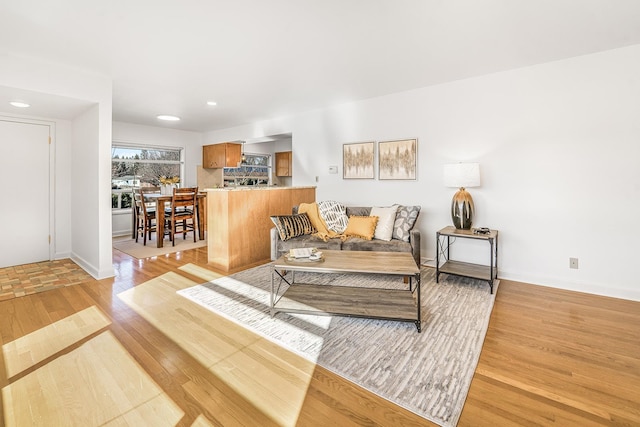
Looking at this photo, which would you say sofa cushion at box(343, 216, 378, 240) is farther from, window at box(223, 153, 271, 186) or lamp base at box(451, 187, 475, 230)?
window at box(223, 153, 271, 186)

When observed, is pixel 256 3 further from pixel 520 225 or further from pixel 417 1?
pixel 520 225

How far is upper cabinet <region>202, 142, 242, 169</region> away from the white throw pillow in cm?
439

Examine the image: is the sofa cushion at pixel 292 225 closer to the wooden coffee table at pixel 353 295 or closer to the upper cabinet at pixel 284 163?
the wooden coffee table at pixel 353 295

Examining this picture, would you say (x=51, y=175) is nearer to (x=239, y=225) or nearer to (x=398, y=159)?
(x=239, y=225)

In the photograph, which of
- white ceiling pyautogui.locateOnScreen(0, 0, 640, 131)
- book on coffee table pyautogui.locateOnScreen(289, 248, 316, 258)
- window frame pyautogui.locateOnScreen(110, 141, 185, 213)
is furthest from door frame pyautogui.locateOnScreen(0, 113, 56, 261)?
book on coffee table pyautogui.locateOnScreen(289, 248, 316, 258)

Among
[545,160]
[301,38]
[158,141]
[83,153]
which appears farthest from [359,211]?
[158,141]

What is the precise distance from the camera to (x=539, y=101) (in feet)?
10.9

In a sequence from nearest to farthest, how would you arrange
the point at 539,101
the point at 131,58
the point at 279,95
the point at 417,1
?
1. the point at 417,1
2. the point at 131,58
3. the point at 539,101
4. the point at 279,95

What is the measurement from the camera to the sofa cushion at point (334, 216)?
4137 mm

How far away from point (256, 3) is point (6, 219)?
14.8 feet

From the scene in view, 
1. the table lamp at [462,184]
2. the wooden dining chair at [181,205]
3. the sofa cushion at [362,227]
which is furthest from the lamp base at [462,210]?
the wooden dining chair at [181,205]

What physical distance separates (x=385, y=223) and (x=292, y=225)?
1.20m

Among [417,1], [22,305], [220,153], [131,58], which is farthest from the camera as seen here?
[220,153]

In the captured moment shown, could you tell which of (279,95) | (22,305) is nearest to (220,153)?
(279,95)
